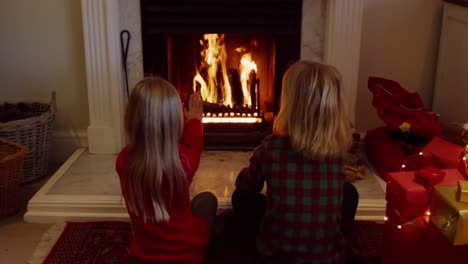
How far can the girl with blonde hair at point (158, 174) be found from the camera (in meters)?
1.70

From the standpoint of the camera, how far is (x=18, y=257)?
2.12 metres

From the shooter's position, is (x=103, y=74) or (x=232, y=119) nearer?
(x=103, y=74)

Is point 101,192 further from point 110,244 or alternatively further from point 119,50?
point 119,50

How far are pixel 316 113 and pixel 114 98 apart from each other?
4.42 ft

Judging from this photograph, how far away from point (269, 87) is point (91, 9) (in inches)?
36.0

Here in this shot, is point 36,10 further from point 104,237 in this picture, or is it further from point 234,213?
point 234,213

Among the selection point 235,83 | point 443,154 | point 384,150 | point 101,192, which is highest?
point 235,83

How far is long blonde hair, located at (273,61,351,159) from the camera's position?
169 centimetres

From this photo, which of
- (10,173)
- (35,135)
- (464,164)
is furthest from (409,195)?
(35,135)

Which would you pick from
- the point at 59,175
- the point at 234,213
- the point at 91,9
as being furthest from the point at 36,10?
the point at 234,213

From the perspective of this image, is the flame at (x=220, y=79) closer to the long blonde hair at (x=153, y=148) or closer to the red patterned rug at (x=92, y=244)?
the red patterned rug at (x=92, y=244)

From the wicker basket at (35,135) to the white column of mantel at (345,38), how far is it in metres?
1.32

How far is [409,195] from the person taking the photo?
171cm

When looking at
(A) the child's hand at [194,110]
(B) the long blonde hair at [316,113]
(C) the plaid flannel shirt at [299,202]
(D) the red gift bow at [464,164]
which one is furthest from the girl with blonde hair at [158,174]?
(D) the red gift bow at [464,164]
